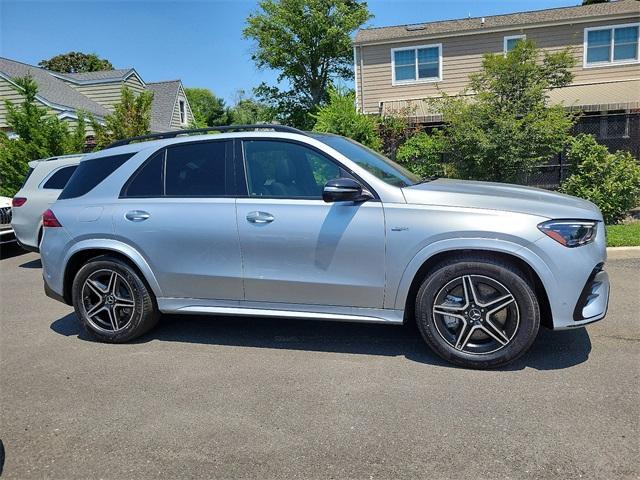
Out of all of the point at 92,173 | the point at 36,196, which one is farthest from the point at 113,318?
the point at 36,196

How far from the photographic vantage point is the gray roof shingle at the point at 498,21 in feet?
60.5

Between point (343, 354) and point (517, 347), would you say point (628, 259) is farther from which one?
point (343, 354)

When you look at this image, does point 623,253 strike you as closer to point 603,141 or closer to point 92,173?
point 92,173

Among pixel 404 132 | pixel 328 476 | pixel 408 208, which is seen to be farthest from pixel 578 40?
pixel 328 476

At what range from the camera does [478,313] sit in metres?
3.70

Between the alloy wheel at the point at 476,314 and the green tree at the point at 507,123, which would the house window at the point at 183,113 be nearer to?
the green tree at the point at 507,123

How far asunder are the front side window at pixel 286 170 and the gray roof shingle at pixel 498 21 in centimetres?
1711

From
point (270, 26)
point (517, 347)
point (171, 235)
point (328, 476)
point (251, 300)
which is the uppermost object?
point (270, 26)

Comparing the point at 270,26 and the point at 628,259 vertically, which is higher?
the point at 270,26

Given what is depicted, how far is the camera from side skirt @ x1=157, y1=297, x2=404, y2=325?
3906mm

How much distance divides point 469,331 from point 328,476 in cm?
164

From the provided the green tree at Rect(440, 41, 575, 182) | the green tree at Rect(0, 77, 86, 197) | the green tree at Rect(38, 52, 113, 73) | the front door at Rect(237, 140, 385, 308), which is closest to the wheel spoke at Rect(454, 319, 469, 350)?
the front door at Rect(237, 140, 385, 308)

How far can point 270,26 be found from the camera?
24.7 meters

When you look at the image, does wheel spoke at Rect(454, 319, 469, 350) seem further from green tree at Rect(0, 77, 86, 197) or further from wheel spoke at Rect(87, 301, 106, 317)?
green tree at Rect(0, 77, 86, 197)
